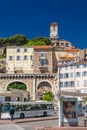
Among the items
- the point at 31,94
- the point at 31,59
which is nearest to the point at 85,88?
the point at 31,94

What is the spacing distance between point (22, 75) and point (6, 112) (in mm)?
46221

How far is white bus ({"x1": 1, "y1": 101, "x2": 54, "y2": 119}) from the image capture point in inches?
1953

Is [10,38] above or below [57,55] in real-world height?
above

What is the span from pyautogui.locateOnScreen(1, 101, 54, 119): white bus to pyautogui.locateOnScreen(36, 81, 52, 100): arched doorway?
35769 millimetres

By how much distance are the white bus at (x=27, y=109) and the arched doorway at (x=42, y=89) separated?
1408 inches

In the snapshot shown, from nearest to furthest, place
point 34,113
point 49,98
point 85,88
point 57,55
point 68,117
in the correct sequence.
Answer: point 68,117
point 34,113
point 85,88
point 49,98
point 57,55

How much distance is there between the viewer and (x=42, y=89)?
94312 millimetres

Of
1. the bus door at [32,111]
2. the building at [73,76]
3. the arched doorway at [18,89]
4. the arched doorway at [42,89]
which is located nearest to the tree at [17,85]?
the arched doorway at [18,89]

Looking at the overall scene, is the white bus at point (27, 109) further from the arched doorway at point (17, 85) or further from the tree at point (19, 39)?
the tree at point (19, 39)

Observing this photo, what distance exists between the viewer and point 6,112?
162ft

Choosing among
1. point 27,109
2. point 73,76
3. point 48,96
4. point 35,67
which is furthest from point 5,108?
point 35,67

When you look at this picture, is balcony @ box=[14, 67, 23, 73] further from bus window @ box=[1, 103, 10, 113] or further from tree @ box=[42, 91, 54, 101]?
bus window @ box=[1, 103, 10, 113]

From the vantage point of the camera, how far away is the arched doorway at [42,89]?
9299cm

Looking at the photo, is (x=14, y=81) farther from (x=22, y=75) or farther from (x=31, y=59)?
(x=31, y=59)
